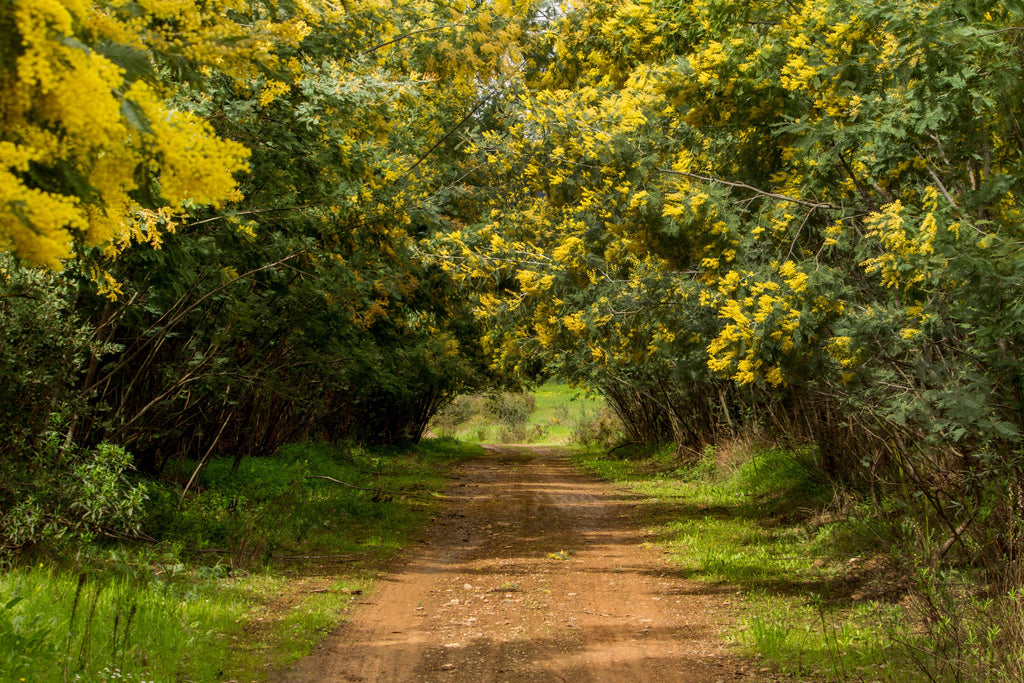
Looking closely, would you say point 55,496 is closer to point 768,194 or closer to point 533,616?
Result: point 533,616

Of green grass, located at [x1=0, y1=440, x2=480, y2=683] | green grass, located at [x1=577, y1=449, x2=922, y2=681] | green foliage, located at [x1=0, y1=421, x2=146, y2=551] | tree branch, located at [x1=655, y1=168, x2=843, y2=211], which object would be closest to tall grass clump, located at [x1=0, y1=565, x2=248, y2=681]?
green grass, located at [x1=0, y1=440, x2=480, y2=683]

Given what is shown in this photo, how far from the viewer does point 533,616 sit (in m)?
7.92

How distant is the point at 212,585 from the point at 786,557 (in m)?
5.86

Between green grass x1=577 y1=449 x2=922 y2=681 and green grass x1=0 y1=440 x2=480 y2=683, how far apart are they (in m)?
3.35

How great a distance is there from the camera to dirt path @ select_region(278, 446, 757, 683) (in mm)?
6328

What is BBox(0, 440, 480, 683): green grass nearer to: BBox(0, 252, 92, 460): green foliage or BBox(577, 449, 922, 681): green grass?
BBox(0, 252, 92, 460): green foliage

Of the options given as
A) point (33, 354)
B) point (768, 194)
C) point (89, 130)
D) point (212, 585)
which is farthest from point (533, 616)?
point (89, 130)

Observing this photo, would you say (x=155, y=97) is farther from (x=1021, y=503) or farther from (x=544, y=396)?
(x=544, y=396)

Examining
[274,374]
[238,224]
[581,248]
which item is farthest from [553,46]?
[238,224]

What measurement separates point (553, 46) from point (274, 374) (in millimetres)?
7043

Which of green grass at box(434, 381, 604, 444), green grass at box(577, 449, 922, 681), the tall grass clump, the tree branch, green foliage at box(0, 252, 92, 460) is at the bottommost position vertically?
green grass at box(434, 381, 604, 444)

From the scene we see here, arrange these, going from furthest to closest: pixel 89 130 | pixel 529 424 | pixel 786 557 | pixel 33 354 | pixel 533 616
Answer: pixel 529 424 → pixel 786 557 → pixel 533 616 → pixel 33 354 → pixel 89 130

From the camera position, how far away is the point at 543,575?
9789 millimetres

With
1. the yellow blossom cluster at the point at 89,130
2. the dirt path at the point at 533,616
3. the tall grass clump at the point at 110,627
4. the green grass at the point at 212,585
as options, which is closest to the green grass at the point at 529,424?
the green grass at the point at 212,585
